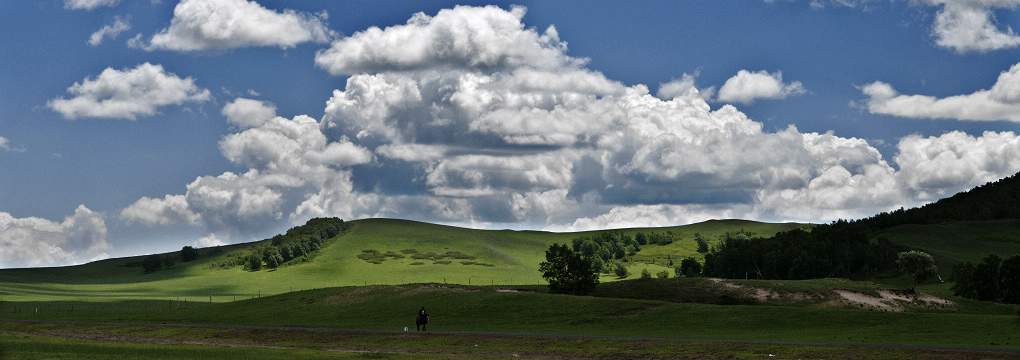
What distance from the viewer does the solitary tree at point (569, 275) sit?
12369 cm

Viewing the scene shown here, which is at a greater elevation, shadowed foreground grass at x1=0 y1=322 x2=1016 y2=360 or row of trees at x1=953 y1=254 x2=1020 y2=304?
row of trees at x1=953 y1=254 x2=1020 y2=304

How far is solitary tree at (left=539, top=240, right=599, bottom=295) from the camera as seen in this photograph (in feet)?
406

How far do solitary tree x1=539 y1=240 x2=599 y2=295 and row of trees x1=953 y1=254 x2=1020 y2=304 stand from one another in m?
55.5

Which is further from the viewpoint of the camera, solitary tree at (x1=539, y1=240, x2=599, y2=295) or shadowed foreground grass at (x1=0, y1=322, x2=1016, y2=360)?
solitary tree at (x1=539, y1=240, x2=599, y2=295)

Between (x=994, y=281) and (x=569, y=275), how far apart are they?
61569 mm

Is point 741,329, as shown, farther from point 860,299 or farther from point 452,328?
point 860,299

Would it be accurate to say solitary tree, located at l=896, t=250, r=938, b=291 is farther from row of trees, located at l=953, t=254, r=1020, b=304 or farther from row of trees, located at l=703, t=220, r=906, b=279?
row of trees, located at l=703, t=220, r=906, b=279

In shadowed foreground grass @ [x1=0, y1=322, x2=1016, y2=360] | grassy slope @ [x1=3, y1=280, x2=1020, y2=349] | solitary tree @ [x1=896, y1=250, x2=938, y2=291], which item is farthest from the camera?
solitary tree @ [x1=896, y1=250, x2=938, y2=291]

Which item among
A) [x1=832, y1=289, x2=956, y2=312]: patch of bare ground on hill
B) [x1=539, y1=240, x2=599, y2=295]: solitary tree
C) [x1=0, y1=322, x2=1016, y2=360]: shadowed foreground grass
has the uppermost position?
[x1=539, y1=240, x2=599, y2=295]: solitary tree

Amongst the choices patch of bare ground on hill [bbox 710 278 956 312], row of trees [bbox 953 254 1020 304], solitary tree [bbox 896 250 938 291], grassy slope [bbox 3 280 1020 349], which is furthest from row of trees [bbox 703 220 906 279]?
grassy slope [bbox 3 280 1020 349]

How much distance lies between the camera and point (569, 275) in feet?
407

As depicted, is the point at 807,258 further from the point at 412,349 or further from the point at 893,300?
the point at 412,349

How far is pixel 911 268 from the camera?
13625 cm

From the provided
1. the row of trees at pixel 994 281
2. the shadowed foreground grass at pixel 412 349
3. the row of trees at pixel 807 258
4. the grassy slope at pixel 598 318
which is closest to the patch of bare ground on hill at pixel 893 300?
the row of trees at pixel 994 281
